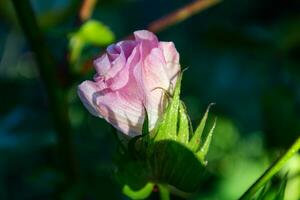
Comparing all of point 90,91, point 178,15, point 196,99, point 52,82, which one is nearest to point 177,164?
point 90,91

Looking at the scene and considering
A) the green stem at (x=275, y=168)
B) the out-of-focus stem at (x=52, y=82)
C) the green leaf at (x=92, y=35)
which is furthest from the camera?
the green leaf at (x=92, y=35)

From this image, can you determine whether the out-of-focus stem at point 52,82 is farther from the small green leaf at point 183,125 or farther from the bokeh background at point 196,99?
the small green leaf at point 183,125

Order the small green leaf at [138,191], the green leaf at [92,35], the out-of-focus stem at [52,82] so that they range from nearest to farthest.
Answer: the small green leaf at [138,191] → the out-of-focus stem at [52,82] → the green leaf at [92,35]

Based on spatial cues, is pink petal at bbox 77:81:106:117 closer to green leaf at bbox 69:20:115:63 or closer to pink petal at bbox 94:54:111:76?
pink petal at bbox 94:54:111:76

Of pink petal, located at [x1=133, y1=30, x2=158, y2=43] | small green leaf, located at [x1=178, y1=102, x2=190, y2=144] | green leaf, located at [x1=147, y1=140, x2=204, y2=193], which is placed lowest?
green leaf, located at [x1=147, y1=140, x2=204, y2=193]

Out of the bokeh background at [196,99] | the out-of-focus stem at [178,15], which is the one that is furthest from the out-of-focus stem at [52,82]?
the out-of-focus stem at [178,15]

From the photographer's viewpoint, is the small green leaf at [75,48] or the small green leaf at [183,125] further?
the small green leaf at [75,48]

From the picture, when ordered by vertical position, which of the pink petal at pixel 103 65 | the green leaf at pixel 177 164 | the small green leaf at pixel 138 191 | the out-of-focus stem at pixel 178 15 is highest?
the pink petal at pixel 103 65

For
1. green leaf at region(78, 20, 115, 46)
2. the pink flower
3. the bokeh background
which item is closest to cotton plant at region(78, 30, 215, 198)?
the pink flower
